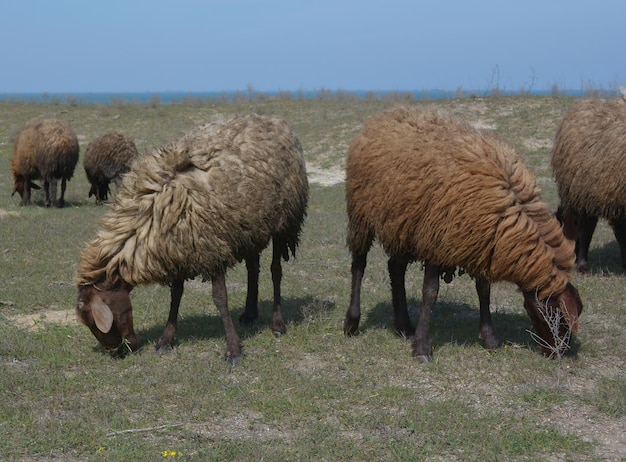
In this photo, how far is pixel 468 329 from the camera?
8.10 metres

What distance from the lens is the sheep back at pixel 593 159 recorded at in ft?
31.8

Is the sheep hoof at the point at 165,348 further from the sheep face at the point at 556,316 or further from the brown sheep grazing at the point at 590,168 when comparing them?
the brown sheep grazing at the point at 590,168

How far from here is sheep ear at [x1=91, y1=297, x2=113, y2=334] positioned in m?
6.90

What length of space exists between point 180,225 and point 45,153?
12414 millimetres

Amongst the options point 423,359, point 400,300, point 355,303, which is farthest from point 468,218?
point 355,303

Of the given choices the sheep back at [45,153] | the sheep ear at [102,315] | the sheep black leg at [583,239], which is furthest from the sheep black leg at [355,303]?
the sheep back at [45,153]

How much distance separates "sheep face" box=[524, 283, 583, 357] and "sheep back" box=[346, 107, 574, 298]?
0.12 m

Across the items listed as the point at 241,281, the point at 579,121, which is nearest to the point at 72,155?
the point at 241,281

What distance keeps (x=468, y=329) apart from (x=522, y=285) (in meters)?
1.52

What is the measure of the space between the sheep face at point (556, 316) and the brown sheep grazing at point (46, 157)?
13.9 metres

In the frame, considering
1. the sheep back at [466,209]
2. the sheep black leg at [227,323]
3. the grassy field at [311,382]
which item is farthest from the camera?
the sheep black leg at [227,323]

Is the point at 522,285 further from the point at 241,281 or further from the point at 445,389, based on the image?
the point at 241,281

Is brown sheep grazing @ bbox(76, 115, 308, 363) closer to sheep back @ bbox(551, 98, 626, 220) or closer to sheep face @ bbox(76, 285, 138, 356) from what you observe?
sheep face @ bbox(76, 285, 138, 356)

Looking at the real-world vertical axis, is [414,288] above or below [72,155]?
below
